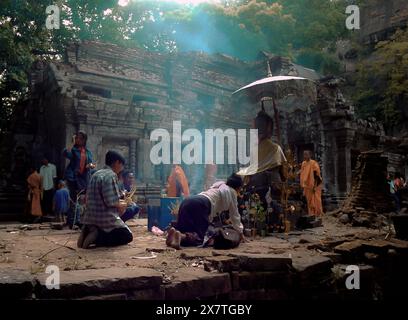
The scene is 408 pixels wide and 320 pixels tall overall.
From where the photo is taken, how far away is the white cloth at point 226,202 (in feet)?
17.3

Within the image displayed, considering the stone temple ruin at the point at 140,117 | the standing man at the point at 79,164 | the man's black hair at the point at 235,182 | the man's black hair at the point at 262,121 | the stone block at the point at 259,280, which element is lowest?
the stone block at the point at 259,280

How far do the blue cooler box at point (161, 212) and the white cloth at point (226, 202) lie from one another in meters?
1.65

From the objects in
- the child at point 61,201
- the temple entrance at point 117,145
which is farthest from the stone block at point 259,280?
the temple entrance at point 117,145

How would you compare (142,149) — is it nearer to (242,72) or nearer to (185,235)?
(185,235)

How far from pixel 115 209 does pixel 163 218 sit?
7.03ft

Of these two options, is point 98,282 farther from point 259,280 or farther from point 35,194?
point 35,194

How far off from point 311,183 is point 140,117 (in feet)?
23.2

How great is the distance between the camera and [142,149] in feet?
44.8

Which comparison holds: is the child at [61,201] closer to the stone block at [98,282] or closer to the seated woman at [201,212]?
the seated woman at [201,212]

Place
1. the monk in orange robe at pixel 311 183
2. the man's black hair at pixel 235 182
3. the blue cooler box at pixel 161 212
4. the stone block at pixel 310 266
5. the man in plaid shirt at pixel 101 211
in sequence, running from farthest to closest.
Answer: the monk in orange robe at pixel 311 183 → the blue cooler box at pixel 161 212 → the man's black hair at pixel 235 182 → the man in plaid shirt at pixel 101 211 → the stone block at pixel 310 266

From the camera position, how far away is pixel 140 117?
13711 millimetres

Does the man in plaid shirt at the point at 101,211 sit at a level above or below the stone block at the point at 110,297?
above

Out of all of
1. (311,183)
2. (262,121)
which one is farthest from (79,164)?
(311,183)

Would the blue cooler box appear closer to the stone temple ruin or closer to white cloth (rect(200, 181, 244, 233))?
white cloth (rect(200, 181, 244, 233))
